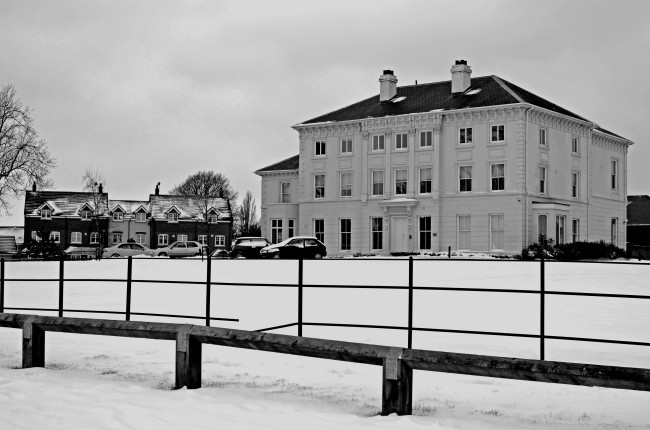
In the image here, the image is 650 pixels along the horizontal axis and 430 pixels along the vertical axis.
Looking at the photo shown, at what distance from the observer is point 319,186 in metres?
58.4

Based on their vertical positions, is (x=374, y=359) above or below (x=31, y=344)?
above

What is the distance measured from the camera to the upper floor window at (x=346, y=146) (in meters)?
57.0

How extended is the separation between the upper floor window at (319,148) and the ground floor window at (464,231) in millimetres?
11669

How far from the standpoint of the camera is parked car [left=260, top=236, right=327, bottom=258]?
4703 centimetres

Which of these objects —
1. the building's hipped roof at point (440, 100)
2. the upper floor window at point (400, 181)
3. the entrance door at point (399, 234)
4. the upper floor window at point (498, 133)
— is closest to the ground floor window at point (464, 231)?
the entrance door at point (399, 234)

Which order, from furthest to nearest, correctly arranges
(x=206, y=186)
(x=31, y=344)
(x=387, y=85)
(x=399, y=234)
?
(x=206, y=186) < (x=387, y=85) < (x=399, y=234) < (x=31, y=344)

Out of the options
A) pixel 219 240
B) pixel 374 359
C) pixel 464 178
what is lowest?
pixel 374 359

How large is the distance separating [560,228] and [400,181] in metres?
11.0

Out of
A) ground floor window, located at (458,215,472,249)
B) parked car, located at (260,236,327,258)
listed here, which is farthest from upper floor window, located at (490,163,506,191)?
parked car, located at (260,236,327,258)

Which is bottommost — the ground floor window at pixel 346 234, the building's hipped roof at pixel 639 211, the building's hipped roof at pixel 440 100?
the ground floor window at pixel 346 234

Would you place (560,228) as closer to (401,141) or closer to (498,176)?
(498,176)

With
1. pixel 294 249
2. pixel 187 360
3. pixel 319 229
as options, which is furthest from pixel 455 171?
pixel 187 360

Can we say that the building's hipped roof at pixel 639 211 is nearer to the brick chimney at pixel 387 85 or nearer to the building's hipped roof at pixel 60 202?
the brick chimney at pixel 387 85

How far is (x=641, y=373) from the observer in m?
6.41
